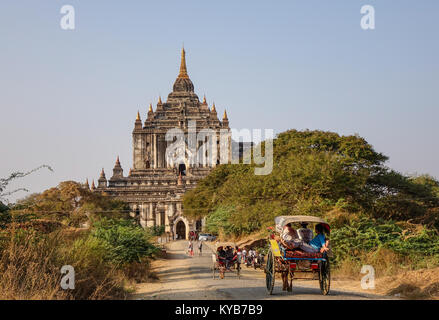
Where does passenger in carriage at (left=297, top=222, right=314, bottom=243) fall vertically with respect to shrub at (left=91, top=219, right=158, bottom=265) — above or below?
above

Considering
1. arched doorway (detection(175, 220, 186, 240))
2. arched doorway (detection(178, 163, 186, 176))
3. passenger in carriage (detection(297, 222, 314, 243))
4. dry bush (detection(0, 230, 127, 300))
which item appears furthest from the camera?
arched doorway (detection(178, 163, 186, 176))

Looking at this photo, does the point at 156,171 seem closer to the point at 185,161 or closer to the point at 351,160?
the point at 185,161

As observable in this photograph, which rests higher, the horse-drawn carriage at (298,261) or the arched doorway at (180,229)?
the horse-drawn carriage at (298,261)

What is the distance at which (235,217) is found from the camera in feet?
115

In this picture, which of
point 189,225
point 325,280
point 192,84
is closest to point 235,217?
point 325,280

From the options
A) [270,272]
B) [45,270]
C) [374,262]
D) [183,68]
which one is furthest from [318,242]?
[183,68]

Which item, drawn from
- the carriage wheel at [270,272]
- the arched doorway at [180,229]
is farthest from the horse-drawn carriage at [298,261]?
the arched doorway at [180,229]

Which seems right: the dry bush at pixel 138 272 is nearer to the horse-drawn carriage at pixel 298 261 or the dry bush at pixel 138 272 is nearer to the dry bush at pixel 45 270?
the dry bush at pixel 45 270

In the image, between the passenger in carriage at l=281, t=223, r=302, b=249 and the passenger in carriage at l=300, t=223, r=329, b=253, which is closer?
the passenger in carriage at l=300, t=223, r=329, b=253

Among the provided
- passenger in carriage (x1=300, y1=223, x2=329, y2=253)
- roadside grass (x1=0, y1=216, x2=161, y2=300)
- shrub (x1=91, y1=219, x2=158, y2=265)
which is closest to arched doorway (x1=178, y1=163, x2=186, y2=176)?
shrub (x1=91, y1=219, x2=158, y2=265)

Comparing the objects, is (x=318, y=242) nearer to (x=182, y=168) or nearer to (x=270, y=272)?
(x=270, y=272)

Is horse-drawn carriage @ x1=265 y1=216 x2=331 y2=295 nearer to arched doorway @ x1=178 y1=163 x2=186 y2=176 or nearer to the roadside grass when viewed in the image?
the roadside grass

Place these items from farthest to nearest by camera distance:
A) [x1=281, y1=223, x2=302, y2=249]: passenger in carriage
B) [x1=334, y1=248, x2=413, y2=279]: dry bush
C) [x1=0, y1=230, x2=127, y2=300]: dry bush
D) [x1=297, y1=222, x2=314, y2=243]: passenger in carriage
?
[x1=334, y1=248, x2=413, y2=279]: dry bush
[x1=297, y1=222, x2=314, y2=243]: passenger in carriage
[x1=281, y1=223, x2=302, y2=249]: passenger in carriage
[x1=0, y1=230, x2=127, y2=300]: dry bush

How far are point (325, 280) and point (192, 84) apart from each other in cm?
9478
